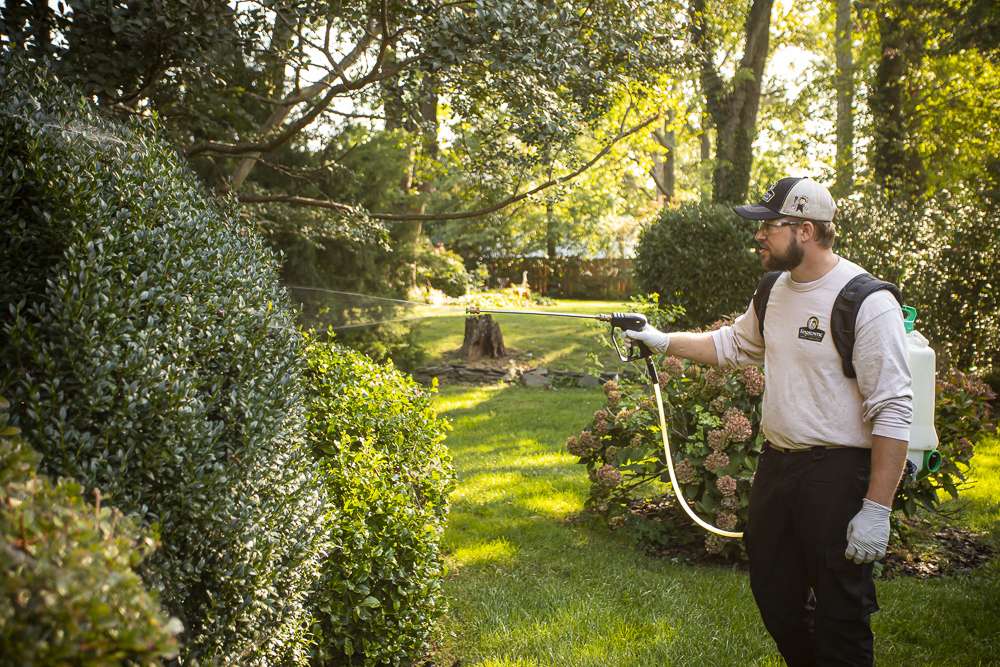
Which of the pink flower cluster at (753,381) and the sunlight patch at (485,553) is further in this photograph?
the sunlight patch at (485,553)

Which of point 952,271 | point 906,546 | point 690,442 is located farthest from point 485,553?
point 952,271

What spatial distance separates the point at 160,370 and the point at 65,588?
1.05 m

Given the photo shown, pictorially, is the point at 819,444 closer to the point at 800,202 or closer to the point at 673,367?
the point at 800,202

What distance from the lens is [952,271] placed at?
31.2 feet

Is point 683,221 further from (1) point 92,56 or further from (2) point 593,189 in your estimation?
(1) point 92,56

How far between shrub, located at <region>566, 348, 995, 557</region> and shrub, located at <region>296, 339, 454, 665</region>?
1545mm

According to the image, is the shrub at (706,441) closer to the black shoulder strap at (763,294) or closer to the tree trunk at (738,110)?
the black shoulder strap at (763,294)

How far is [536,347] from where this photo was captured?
14.9 m

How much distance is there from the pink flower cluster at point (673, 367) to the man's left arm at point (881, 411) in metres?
2.43

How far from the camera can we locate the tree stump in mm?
13664

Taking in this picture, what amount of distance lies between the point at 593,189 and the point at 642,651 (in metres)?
16.3

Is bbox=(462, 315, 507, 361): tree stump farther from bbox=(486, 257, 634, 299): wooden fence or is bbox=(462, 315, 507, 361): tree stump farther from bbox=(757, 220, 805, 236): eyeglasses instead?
bbox=(486, 257, 634, 299): wooden fence

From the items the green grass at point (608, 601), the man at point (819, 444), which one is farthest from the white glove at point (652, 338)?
the green grass at point (608, 601)

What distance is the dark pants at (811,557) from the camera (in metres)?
2.73
